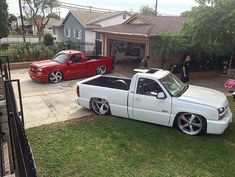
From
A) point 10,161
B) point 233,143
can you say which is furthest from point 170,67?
point 10,161

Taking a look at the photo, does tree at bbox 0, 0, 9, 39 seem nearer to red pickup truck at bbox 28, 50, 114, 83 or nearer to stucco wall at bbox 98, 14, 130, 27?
stucco wall at bbox 98, 14, 130, 27

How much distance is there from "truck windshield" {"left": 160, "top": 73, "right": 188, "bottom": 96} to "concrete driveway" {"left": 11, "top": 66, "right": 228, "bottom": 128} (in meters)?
2.92

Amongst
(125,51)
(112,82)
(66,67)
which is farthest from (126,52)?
(112,82)

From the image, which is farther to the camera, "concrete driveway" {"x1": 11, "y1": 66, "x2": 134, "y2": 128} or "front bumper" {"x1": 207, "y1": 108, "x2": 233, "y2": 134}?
"concrete driveway" {"x1": 11, "y1": 66, "x2": 134, "y2": 128}

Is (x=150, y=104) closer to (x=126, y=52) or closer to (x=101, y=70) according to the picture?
(x=101, y=70)

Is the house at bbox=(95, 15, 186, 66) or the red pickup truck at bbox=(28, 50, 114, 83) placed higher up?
the house at bbox=(95, 15, 186, 66)

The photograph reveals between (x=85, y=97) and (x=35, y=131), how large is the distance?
217cm

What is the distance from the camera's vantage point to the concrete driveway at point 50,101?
9.03 metres

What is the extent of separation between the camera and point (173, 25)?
18.8 m

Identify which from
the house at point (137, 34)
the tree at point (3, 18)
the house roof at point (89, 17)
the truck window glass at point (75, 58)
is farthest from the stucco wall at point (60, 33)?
the truck window glass at point (75, 58)

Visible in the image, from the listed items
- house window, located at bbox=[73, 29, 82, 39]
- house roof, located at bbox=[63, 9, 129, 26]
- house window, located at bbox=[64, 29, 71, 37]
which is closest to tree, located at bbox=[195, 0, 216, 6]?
house roof, located at bbox=[63, 9, 129, 26]

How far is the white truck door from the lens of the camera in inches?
310

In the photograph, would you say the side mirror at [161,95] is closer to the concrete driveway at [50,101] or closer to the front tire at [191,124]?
the front tire at [191,124]

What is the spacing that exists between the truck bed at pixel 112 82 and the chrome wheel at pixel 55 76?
4.80m
